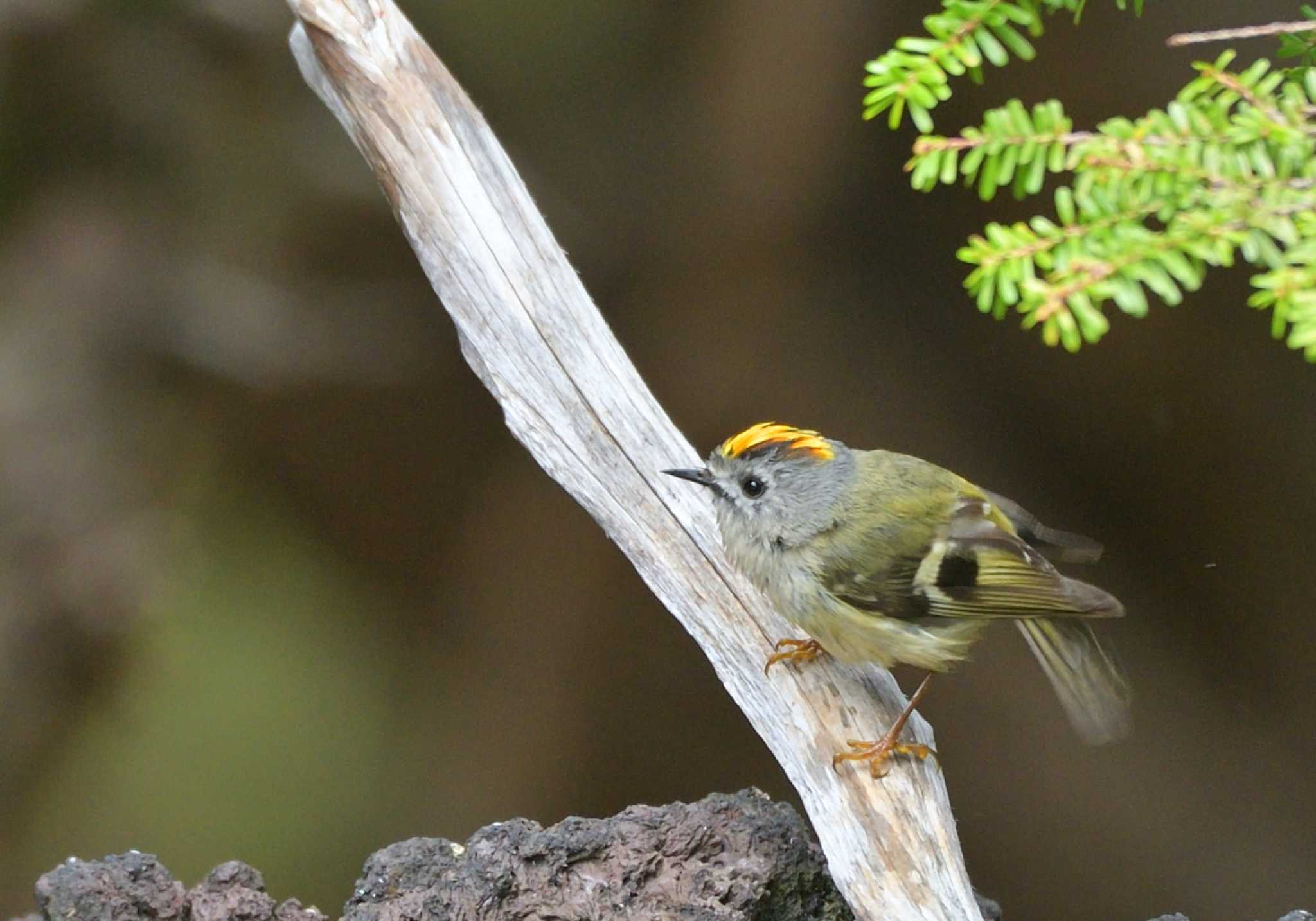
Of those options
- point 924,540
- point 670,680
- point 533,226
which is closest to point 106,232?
point 533,226

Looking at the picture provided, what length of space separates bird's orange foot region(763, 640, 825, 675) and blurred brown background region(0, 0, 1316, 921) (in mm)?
2010

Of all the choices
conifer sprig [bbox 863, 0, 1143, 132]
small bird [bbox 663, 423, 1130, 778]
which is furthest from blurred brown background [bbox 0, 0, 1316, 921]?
conifer sprig [bbox 863, 0, 1143, 132]

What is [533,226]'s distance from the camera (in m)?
2.56

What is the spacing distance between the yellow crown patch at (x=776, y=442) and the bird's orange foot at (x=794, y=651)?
1.15ft

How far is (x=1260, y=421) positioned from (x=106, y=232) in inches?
142

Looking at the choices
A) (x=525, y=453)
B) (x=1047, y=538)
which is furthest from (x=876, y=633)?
(x=525, y=453)

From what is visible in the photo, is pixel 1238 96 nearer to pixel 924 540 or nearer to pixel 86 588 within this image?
pixel 924 540

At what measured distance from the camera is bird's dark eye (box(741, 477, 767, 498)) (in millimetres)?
2273

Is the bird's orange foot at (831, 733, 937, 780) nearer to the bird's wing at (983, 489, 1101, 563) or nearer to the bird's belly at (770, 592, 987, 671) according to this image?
the bird's belly at (770, 592, 987, 671)

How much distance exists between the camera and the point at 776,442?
2.31m

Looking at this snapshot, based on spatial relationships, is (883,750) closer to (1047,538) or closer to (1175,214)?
(1047,538)

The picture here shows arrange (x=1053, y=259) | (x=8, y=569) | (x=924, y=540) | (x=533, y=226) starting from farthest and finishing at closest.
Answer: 1. (x=8, y=569)
2. (x=533, y=226)
3. (x=924, y=540)
4. (x=1053, y=259)

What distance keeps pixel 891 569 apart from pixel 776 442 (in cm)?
32

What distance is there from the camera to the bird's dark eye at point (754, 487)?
2.27m
